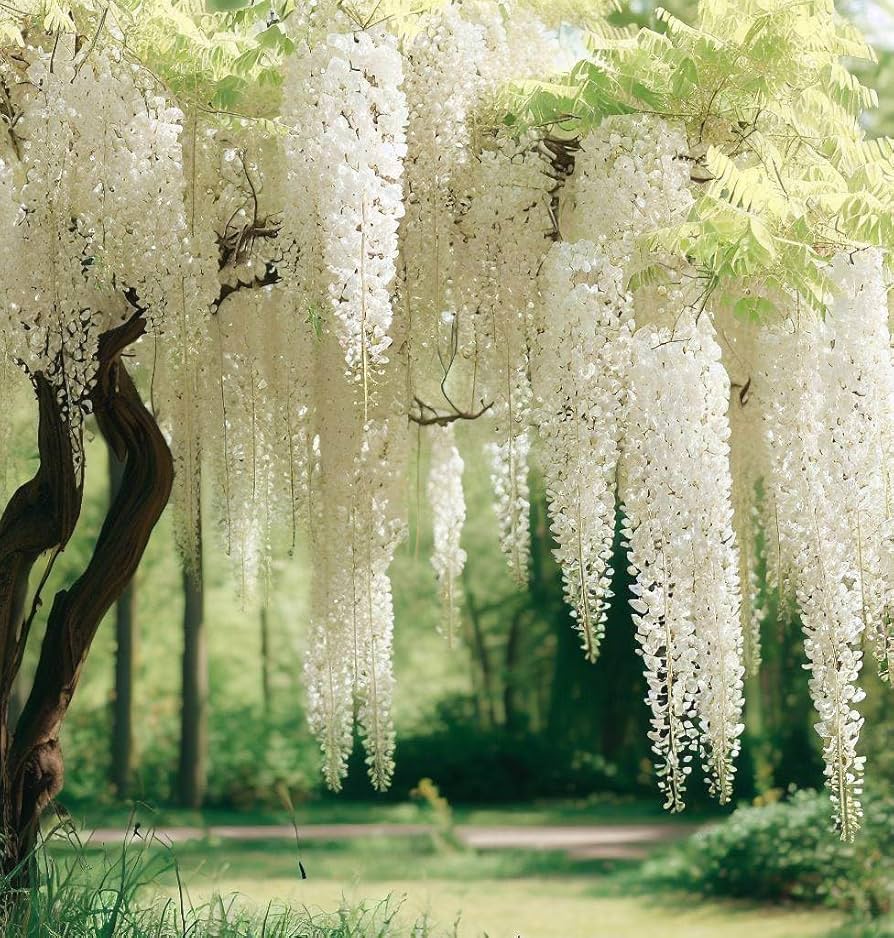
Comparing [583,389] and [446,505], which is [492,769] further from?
[583,389]

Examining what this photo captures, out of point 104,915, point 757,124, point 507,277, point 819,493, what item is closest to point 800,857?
point 819,493

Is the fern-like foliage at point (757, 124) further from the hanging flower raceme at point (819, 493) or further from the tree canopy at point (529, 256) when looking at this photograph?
the hanging flower raceme at point (819, 493)

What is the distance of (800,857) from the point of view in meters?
6.82

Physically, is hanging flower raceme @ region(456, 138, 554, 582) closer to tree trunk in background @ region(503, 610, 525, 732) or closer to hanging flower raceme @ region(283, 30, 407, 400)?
hanging flower raceme @ region(283, 30, 407, 400)

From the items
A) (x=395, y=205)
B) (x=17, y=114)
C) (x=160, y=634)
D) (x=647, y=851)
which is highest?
(x=17, y=114)

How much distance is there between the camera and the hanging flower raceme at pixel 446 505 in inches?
155

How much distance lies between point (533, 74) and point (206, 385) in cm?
119

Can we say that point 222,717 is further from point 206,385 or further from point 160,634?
point 206,385

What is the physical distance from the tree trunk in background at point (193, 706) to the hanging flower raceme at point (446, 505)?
5118 millimetres

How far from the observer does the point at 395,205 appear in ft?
8.83

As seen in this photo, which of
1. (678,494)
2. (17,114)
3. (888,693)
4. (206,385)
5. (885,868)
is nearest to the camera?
(678,494)

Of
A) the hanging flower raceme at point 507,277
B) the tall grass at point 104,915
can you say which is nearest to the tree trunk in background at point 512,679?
the tall grass at point 104,915

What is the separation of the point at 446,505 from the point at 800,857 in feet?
13.0

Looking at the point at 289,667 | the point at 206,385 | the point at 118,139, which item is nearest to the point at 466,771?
the point at 289,667
